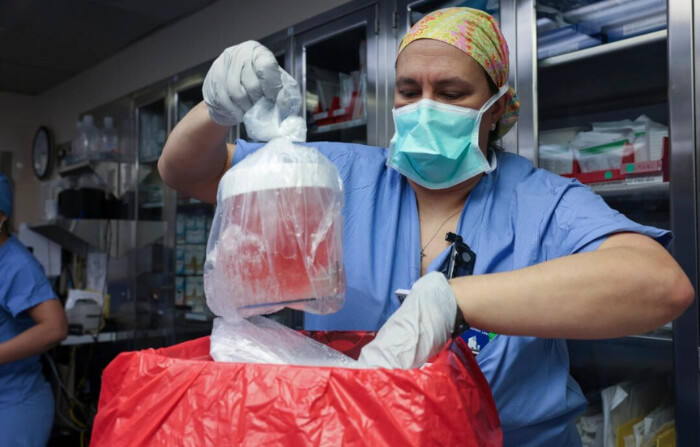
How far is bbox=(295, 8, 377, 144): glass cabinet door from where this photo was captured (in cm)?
229

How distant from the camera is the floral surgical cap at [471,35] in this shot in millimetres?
1065

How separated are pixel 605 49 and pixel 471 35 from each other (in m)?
0.83

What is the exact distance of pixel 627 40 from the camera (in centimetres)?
165

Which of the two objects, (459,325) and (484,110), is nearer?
(459,325)

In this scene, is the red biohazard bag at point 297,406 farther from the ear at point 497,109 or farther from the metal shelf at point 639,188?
the metal shelf at point 639,188

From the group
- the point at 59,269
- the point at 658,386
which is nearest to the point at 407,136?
the point at 658,386

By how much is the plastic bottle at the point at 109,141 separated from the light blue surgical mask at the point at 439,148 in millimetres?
3303

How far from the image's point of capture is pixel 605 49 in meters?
1.70

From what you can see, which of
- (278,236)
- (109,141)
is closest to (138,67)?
(109,141)

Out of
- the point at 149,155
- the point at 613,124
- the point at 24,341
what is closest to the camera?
the point at 613,124

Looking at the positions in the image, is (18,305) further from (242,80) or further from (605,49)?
(605,49)

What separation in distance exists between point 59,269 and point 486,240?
3.89 metres

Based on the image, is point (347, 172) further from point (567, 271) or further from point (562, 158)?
point (562, 158)

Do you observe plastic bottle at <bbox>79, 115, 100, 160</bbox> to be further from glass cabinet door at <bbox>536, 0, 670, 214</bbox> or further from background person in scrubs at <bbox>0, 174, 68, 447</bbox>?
glass cabinet door at <bbox>536, 0, 670, 214</bbox>
